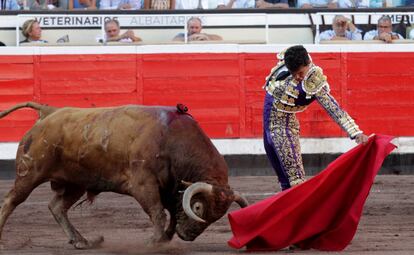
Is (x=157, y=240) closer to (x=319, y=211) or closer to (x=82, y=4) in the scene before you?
(x=319, y=211)

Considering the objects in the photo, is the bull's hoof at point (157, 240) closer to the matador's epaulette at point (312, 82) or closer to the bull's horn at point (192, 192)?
the bull's horn at point (192, 192)

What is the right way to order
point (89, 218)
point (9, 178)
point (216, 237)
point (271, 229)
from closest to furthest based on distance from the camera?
point (271, 229) < point (216, 237) < point (89, 218) < point (9, 178)

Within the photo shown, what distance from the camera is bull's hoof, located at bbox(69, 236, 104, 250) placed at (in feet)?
23.3

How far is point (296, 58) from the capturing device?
266 inches

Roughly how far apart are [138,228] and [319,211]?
1.80 m

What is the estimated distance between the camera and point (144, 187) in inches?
269

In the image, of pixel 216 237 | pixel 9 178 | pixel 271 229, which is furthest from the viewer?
pixel 9 178

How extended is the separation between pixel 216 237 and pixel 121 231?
802 millimetres

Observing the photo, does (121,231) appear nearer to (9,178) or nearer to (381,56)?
(9,178)

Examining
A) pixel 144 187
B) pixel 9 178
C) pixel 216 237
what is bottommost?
pixel 9 178

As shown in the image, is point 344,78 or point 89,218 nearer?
point 89,218

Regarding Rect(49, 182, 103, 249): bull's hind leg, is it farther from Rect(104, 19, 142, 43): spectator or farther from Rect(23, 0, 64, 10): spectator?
Rect(23, 0, 64, 10): spectator

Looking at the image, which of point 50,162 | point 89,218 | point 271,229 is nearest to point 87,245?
point 50,162

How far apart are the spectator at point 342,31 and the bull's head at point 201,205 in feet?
19.8
